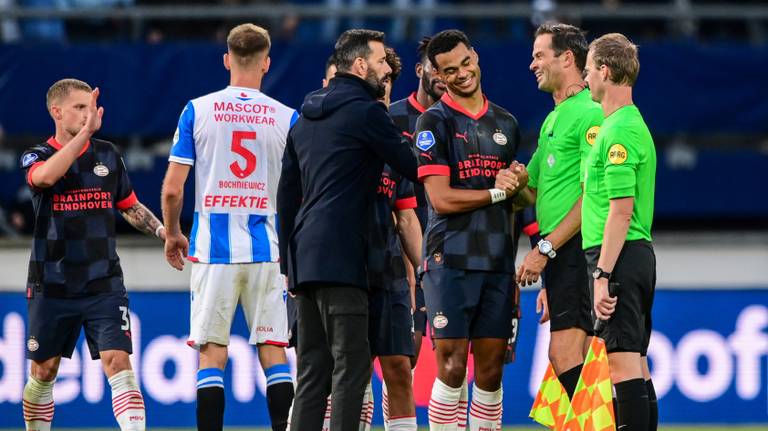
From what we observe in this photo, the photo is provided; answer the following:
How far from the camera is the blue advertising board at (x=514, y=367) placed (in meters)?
11.5

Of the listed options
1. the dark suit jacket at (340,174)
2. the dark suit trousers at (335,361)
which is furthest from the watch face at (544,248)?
the dark suit trousers at (335,361)

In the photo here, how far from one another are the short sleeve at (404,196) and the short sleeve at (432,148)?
0.50 metres

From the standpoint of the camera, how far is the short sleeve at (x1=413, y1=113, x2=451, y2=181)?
305 inches

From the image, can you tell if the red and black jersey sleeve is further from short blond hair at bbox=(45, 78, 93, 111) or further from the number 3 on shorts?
the number 3 on shorts

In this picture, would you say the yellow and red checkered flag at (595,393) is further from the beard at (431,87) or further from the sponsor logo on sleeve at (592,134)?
the beard at (431,87)

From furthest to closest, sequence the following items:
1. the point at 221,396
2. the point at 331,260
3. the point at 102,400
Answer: the point at 102,400
the point at 221,396
the point at 331,260

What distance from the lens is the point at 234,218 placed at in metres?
8.20

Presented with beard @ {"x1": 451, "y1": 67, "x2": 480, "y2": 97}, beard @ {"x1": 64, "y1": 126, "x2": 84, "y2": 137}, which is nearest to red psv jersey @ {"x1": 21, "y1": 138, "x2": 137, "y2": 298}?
beard @ {"x1": 64, "y1": 126, "x2": 84, "y2": 137}

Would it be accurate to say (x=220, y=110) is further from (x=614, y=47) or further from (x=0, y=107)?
(x=0, y=107)

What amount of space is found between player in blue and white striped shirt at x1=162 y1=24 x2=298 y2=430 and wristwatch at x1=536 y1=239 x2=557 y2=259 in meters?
1.49

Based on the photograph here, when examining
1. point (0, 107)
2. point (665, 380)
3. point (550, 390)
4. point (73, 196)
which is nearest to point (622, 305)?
point (550, 390)

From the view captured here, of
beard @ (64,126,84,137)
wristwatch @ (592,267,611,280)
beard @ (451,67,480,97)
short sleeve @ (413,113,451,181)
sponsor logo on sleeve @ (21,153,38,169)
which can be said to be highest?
beard @ (64,126,84,137)

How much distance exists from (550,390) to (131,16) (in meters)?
7.27

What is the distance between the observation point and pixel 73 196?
8.55 m
